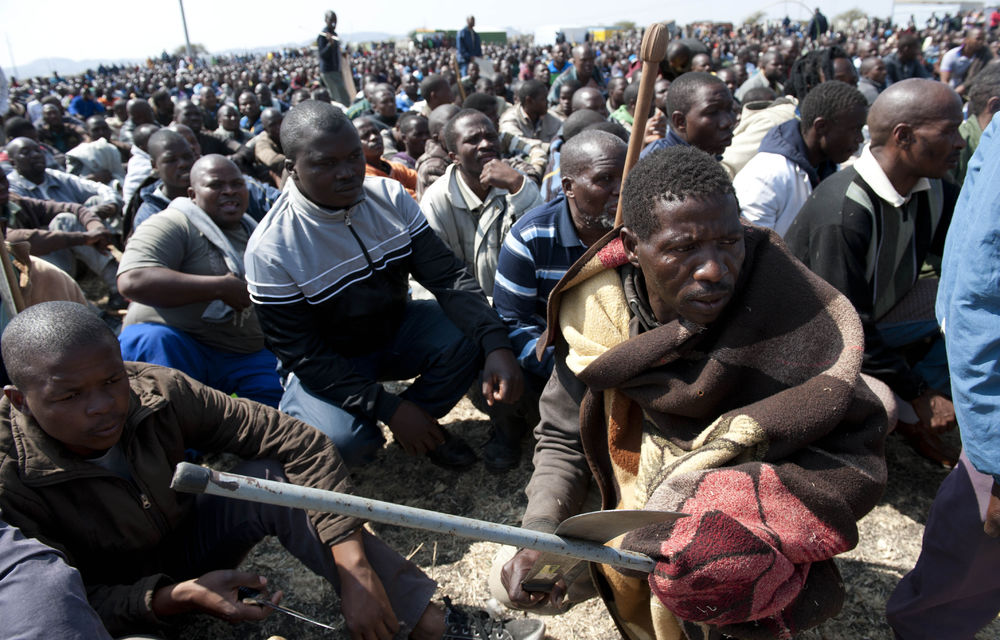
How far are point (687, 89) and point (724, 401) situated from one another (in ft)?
9.05

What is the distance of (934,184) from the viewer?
2.76 metres

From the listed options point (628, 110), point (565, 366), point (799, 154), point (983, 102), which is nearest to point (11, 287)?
point (565, 366)

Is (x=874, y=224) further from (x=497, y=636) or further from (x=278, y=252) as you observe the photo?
(x=278, y=252)

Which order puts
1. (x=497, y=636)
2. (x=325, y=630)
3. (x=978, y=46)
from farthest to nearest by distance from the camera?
1. (x=978, y=46)
2. (x=325, y=630)
3. (x=497, y=636)

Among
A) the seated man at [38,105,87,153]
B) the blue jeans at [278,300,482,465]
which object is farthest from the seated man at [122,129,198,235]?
the seated man at [38,105,87,153]

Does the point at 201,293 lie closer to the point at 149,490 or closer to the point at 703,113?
the point at 149,490

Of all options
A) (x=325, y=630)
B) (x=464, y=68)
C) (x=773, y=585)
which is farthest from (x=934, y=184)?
(x=464, y=68)

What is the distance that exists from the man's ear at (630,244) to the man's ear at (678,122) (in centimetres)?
253

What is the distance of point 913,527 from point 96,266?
5.92 metres

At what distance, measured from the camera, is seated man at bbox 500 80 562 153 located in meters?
6.96

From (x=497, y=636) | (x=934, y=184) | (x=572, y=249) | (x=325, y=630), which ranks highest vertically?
(x=934, y=184)

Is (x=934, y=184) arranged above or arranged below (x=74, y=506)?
above

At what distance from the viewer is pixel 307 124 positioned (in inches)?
105

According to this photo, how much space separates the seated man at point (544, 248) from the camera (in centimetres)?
275
